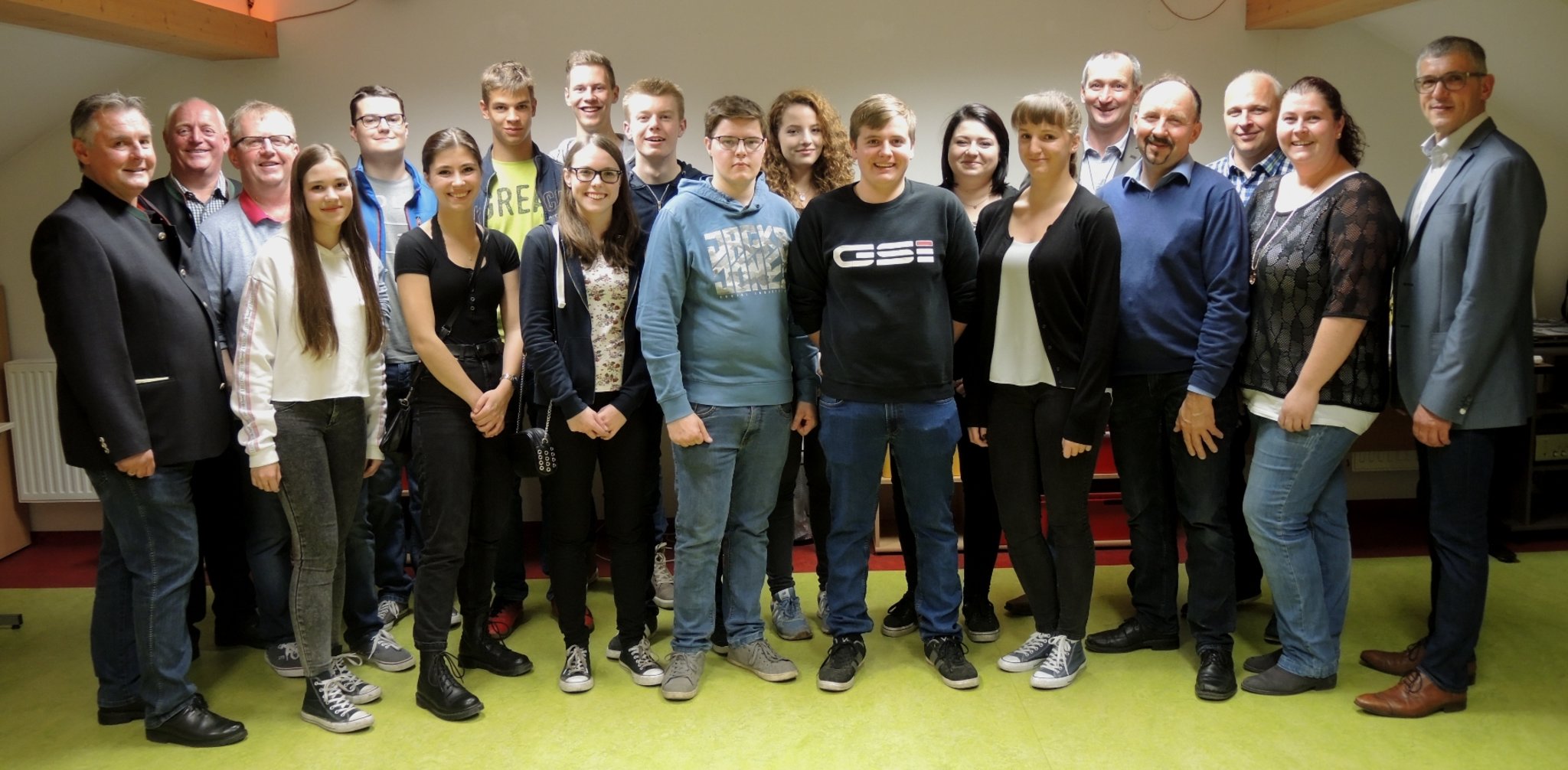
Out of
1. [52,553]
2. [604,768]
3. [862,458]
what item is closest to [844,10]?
[862,458]

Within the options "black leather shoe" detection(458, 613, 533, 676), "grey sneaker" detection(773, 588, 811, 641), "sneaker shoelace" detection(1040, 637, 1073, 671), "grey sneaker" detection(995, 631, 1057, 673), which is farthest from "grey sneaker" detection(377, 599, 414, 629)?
"sneaker shoelace" detection(1040, 637, 1073, 671)

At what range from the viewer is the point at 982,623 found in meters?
3.35

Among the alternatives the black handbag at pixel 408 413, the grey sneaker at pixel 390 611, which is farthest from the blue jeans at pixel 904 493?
the grey sneaker at pixel 390 611

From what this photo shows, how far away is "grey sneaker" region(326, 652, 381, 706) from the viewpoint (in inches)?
116

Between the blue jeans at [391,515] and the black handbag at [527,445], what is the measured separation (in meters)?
0.41

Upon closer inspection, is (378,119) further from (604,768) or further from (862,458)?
(604,768)

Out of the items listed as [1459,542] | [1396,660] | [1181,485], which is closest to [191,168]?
[1181,485]

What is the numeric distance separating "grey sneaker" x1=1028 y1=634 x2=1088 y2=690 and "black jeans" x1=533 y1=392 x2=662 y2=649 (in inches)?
45.8

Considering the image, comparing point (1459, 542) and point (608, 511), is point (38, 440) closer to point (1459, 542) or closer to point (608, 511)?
point (608, 511)

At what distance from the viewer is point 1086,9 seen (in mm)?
4555

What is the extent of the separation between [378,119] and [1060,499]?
2420 mm

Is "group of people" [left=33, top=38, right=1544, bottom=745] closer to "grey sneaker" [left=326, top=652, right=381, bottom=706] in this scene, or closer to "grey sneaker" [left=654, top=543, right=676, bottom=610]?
"grey sneaker" [left=326, top=652, right=381, bottom=706]

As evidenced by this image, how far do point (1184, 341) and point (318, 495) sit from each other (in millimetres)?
2342

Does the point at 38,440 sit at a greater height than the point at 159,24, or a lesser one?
lesser
